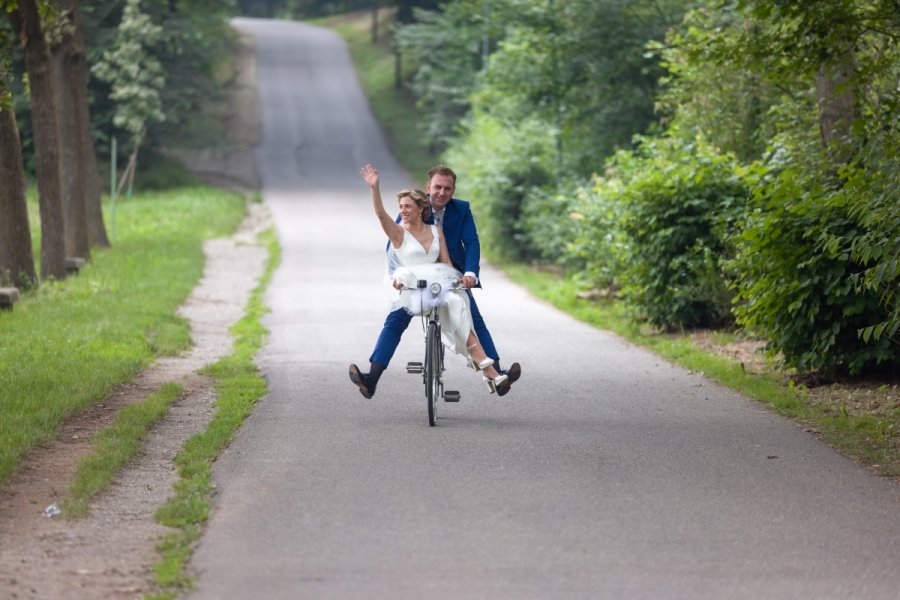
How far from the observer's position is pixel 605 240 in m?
18.8

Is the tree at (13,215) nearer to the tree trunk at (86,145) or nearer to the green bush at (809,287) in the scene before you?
the tree trunk at (86,145)

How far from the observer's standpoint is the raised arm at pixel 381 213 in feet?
32.4

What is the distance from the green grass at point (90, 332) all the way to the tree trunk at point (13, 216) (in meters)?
0.49

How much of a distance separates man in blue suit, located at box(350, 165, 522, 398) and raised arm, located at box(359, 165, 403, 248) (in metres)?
0.32

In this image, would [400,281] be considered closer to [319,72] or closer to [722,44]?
[722,44]

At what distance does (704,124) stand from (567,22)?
696 cm

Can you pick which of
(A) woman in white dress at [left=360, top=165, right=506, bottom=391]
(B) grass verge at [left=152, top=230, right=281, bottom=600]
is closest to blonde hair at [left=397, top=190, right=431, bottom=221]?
(A) woman in white dress at [left=360, top=165, right=506, bottom=391]

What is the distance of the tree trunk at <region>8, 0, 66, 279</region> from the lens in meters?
20.1

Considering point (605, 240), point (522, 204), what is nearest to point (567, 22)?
point (522, 204)

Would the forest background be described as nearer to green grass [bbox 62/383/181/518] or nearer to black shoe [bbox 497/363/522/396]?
black shoe [bbox 497/363/522/396]

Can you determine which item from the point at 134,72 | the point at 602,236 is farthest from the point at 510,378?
the point at 134,72

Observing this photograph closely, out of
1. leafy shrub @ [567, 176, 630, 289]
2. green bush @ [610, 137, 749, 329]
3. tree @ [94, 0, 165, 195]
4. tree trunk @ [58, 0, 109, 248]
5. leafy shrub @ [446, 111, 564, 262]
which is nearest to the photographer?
green bush @ [610, 137, 749, 329]

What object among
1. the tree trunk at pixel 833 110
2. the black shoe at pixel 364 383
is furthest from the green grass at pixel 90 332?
the tree trunk at pixel 833 110

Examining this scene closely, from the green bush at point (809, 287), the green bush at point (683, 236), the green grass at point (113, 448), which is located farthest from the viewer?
the green bush at point (683, 236)
